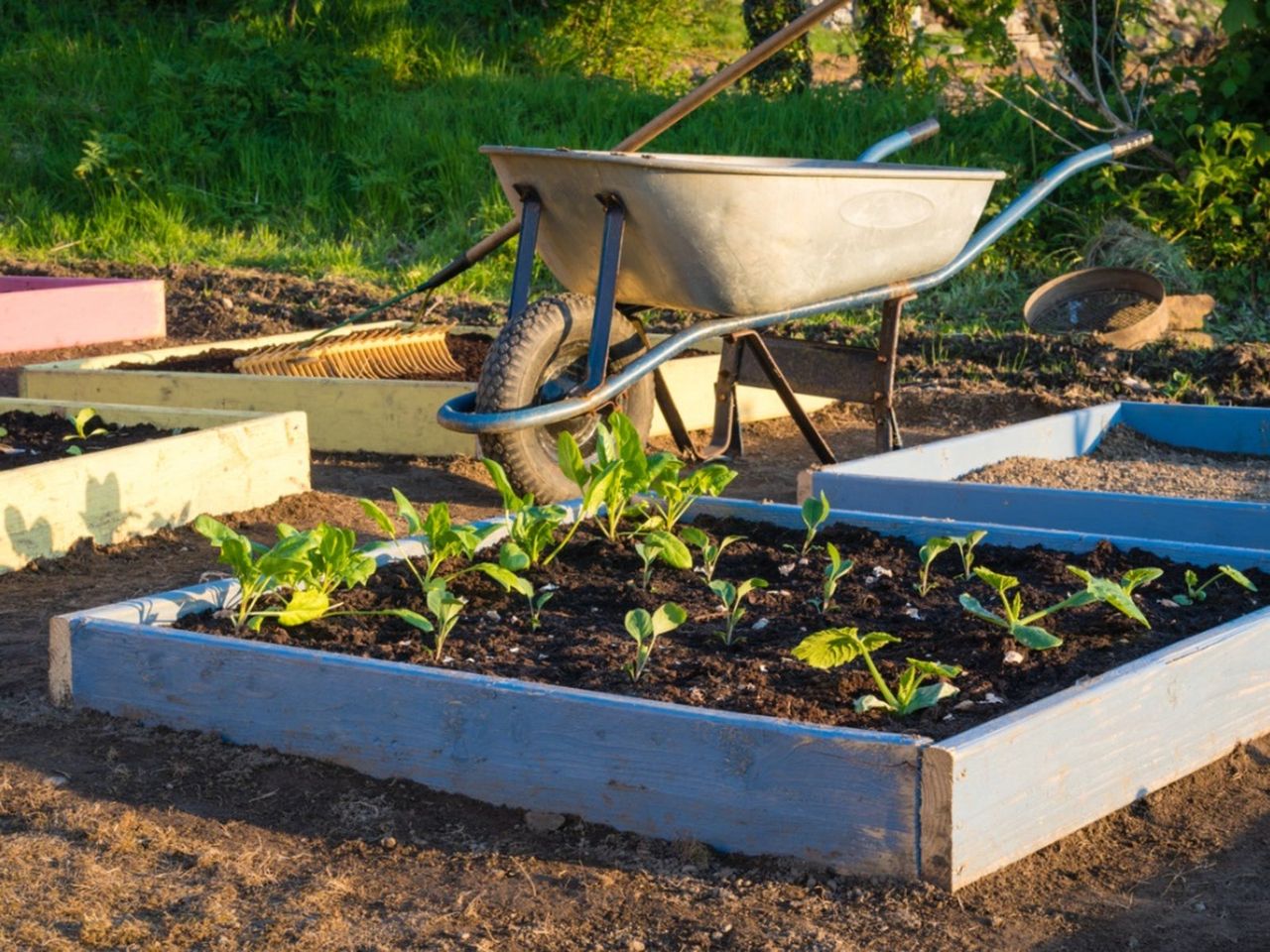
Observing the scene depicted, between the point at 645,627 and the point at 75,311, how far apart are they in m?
5.11

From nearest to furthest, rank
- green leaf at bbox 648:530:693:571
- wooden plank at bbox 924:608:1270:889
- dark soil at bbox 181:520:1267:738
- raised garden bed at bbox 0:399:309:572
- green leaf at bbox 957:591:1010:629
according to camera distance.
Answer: wooden plank at bbox 924:608:1270:889, dark soil at bbox 181:520:1267:738, green leaf at bbox 957:591:1010:629, green leaf at bbox 648:530:693:571, raised garden bed at bbox 0:399:309:572

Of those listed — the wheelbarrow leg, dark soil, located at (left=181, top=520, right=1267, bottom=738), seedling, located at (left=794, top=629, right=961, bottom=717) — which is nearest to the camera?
seedling, located at (left=794, top=629, right=961, bottom=717)

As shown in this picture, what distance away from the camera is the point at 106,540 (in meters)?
3.85

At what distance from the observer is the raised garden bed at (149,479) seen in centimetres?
366

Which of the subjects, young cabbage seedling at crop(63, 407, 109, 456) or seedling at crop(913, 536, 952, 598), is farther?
young cabbage seedling at crop(63, 407, 109, 456)

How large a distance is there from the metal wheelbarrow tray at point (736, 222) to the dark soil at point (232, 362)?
119 cm

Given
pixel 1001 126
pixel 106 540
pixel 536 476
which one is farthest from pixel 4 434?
pixel 1001 126

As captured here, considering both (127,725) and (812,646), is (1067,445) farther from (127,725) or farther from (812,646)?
(127,725)

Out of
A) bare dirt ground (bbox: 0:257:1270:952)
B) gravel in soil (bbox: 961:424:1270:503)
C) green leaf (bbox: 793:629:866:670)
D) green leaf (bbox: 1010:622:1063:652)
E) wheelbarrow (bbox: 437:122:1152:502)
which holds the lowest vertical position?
gravel in soil (bbox: 961:424:1270:503)

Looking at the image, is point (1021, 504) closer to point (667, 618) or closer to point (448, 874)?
point (667, 618)

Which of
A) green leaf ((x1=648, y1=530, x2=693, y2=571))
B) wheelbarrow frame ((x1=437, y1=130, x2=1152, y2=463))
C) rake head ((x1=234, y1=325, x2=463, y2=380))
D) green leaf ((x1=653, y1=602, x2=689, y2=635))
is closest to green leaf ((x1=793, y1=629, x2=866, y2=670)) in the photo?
green leaf ((x1=653, y1=602, x2=689, y2=635))

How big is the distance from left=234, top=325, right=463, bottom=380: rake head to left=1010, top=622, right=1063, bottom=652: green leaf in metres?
3.31

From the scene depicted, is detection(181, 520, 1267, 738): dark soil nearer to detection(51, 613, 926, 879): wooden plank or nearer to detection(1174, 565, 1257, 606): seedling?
detection(1174, 565, 1257, 606): seedling

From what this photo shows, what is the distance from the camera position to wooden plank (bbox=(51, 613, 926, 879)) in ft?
6.95
